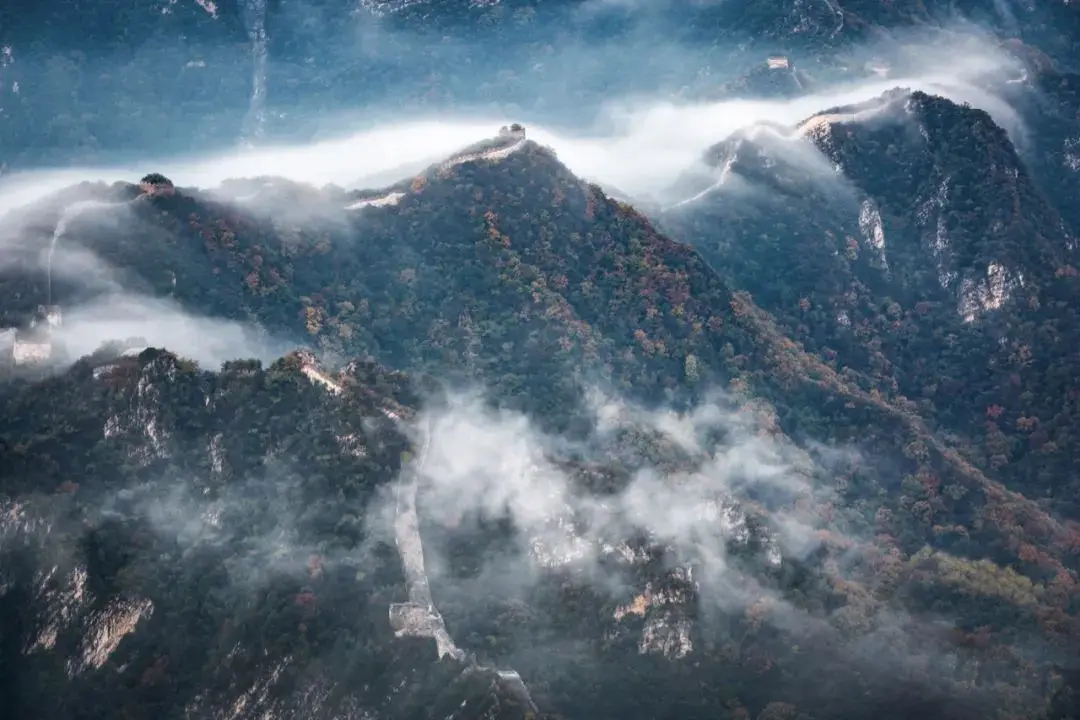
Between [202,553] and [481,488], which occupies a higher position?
[481,488]

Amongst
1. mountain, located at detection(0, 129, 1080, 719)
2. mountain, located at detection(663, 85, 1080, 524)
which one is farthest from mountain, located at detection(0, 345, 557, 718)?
mountain, located at detection(663, 85, 1080, 524)

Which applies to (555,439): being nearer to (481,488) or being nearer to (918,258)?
(481,488)

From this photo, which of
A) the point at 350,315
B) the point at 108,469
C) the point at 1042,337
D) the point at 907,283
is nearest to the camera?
the point at 108,469

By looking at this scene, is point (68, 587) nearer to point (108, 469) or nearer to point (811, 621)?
point (108, 469)

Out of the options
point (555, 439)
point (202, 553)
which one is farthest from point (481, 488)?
point (202, 553)

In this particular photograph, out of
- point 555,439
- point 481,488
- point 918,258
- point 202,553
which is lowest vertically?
point 202,553

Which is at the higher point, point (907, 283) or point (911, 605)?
point (907, 283)

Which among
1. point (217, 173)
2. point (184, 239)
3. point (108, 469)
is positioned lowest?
point (217, 173)

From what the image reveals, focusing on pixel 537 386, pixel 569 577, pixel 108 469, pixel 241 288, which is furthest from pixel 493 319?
pixel 108 469

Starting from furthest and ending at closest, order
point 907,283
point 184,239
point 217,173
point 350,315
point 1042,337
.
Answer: point 217,173, point 907,283, point 1042,337, point 350,315, point 184,239

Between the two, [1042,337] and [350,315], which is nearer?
[350,315]
